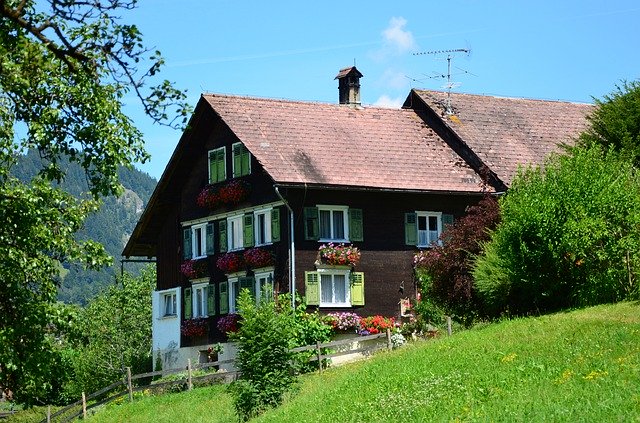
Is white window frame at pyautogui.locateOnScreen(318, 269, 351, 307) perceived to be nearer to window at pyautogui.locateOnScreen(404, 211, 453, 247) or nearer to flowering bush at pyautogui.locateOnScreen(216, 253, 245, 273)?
window at pyautogui.locateOnScreen(404, 211, 453, 247)

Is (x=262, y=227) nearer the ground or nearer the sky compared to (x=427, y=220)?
nearer the ground

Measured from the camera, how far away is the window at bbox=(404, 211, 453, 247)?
50.0 meters

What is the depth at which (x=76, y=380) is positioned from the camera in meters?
63.4

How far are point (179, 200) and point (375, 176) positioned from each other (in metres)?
10.0

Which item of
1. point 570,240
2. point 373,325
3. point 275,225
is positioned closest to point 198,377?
point 275,225

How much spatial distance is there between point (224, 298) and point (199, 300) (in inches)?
97.1

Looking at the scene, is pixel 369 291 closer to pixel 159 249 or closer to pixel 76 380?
pixel 159 249

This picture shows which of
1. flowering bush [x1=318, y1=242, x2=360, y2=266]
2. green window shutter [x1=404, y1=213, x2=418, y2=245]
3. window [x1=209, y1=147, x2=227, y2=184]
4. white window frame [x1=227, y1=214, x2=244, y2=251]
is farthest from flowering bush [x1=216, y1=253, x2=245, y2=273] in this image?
green window shutter [x1=404, y1=213, x2=418, y2=245]

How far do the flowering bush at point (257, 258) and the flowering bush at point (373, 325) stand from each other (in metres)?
4.26

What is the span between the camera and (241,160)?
50.3 metres

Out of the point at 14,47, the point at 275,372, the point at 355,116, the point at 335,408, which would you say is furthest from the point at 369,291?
→ the point at 14,47

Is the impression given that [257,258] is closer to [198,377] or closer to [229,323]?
[229,323]

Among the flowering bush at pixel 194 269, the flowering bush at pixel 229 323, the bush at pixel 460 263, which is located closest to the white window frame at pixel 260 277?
the flowering bush at pixel 229 323

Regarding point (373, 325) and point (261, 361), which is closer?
point (261, 361)
